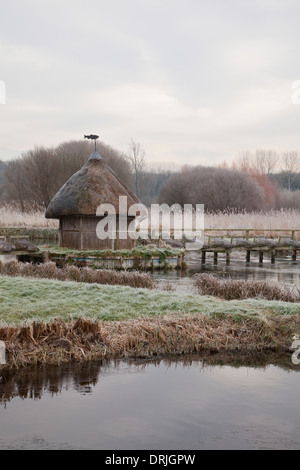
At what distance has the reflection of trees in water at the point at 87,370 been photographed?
5883 millimetres

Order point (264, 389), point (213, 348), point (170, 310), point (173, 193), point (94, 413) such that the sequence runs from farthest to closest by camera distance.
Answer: point (173, 193) < point (170, 310) < point (213, 348) < point (264, 389) < point (94, 413)

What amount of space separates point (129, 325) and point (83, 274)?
5507mm

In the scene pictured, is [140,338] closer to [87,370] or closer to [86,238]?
[87,370]

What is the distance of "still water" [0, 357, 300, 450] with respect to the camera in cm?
477

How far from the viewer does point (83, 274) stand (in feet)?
42.9

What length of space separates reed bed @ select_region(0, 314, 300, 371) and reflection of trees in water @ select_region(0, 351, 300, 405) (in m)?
0.16

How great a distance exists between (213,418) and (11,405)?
2.12m

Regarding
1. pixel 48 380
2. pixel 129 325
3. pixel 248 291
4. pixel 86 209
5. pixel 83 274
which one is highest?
pixel 86 209

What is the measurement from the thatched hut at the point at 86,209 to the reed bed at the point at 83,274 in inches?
200

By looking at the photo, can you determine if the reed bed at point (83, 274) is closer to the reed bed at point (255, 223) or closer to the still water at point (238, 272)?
the still water at point (238, 272)

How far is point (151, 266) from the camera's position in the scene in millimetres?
18203

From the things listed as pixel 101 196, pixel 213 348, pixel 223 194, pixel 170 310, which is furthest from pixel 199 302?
pixel 223 194

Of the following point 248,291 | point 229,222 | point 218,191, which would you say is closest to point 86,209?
point 248,291
